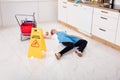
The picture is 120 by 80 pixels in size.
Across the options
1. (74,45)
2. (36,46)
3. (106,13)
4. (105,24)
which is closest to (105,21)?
(105,24)

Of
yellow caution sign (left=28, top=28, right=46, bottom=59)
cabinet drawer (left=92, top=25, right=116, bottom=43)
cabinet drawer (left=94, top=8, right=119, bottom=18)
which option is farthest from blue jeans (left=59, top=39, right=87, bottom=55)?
cabinet drawer (left=94, top=8, right=119, bottom=18)

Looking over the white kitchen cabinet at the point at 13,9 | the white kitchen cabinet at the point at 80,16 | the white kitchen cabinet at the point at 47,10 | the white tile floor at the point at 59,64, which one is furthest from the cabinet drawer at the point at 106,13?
the white kitchen cabinet at the point at 13,9

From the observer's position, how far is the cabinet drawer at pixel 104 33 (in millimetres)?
3363

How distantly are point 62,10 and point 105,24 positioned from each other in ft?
6.29

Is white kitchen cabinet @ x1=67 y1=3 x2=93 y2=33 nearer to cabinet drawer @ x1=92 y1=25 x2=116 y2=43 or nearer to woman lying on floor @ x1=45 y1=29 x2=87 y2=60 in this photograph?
cabinet drawer @ x1=92 y1=25 x2=116 y2=43

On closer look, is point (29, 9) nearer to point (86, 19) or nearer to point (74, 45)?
point (86, 19)

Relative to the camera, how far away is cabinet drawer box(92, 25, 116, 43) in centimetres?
336

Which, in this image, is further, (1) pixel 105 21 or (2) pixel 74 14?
(2) pixel 74 14

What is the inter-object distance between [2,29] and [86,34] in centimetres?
228

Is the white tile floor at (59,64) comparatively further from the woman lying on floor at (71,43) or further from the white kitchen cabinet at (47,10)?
the white kitchen cabinet at (47,10)

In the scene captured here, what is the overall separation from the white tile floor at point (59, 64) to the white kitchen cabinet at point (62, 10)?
1.64 metres

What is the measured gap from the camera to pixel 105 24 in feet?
11.5

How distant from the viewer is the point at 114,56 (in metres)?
3.08

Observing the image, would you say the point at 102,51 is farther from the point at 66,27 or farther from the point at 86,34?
the point at 66,27
